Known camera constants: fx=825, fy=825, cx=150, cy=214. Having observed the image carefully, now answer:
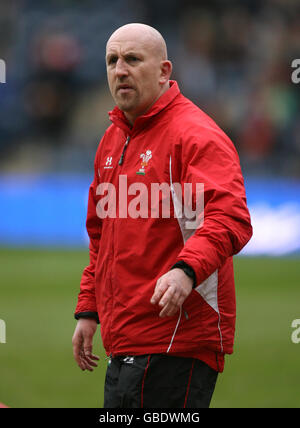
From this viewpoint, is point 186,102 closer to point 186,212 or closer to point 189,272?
point 186,212

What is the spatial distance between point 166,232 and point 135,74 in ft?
2.68

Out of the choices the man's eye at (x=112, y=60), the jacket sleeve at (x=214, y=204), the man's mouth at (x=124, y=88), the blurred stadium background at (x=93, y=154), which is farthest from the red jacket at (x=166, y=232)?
the blurred stadium background at (x=93, y=154)

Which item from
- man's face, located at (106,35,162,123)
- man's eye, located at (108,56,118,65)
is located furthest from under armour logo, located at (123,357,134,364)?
man's eye, located at (108,56,118,65)

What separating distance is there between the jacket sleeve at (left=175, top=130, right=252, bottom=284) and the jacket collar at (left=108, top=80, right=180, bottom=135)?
0.32 m

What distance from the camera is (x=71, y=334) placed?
9.80m

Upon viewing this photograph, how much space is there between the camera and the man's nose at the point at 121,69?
407 cm

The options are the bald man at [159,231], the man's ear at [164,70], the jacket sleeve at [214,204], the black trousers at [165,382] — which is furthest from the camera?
the man's ear at [164,70]

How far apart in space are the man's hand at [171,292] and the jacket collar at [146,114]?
95 cm

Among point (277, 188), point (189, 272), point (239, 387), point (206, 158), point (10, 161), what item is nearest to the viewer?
point (189, 272)

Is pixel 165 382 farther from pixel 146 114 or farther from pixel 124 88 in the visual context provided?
pixel 124 88

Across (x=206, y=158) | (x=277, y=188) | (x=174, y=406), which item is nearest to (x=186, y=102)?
(x=206, y=158)

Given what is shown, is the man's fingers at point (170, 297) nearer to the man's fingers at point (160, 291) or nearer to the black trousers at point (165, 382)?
the man's fingers at point (160, 291)

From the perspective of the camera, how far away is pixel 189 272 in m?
3.46

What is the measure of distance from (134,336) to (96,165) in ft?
3.30
